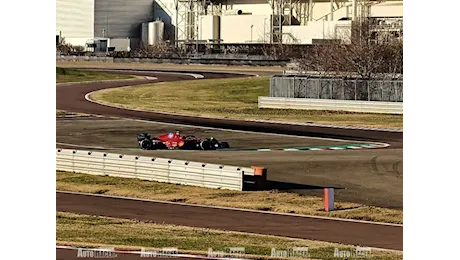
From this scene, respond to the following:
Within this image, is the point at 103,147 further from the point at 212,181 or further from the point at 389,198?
the point at 389,198

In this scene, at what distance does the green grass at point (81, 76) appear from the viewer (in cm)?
9562

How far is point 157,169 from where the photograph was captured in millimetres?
32625

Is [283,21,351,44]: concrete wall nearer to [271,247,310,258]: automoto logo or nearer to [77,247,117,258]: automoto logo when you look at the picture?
[271,247,310,258]: automoto logo

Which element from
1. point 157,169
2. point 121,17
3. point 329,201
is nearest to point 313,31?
point 121,17

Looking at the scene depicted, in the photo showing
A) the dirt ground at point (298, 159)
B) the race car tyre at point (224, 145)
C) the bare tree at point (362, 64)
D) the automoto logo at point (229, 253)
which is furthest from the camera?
the bare tree at point (362, 64)

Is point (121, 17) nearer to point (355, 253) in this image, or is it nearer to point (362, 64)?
point (362, 64)

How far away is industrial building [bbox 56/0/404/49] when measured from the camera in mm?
124312

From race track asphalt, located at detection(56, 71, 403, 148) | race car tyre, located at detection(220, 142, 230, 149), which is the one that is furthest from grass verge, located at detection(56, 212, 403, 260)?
race track asphalt, located at detection(56, 71, 403, 148)

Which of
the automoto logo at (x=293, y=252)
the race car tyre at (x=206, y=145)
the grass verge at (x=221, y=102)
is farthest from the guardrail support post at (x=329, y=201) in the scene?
the grass verge at (x=221, y=102)

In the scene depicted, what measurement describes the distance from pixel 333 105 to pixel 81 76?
4384 centimetres

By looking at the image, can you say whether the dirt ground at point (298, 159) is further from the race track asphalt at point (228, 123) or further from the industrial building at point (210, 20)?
the industrial building at point (210, 20)

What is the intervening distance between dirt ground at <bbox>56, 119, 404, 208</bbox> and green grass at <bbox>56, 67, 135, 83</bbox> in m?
39.5

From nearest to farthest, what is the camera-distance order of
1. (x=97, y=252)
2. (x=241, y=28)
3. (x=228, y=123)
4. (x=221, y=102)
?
(x=97, y=252) → (x=228, y=123) → (x=221, y=102) → (x=241, y=28)

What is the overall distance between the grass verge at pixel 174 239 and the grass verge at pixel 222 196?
4.51 m
